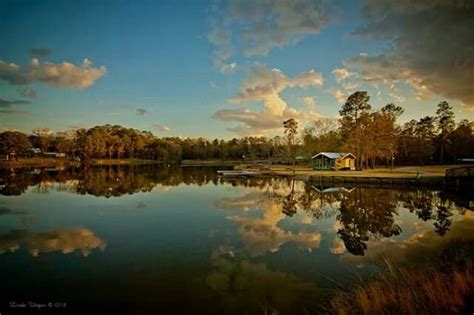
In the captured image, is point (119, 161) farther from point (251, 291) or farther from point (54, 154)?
point (251, 291)

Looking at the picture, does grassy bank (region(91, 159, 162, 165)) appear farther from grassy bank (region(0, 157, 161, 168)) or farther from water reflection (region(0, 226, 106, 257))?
water reflection (region(0, 226, 106, 257))

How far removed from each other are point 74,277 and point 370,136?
4088cm

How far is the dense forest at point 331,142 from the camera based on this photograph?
4229cm

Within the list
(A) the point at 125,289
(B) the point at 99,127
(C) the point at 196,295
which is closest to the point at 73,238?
(A) the point at 125,289

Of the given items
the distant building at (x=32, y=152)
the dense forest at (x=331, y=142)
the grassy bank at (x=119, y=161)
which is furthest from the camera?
the grassy bank at (x=119, y=161)

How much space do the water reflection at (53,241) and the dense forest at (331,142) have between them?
37867mm

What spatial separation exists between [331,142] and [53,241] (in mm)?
56773

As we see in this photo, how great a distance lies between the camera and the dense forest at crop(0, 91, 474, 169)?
42.3 meters

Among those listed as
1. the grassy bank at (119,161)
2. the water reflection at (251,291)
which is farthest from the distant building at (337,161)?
the grassy bank at (119,161)

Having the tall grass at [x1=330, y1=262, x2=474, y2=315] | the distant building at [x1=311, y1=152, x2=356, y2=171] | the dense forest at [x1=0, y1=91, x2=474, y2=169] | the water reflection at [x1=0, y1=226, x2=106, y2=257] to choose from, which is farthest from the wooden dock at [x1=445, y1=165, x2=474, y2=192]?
the water reflection at [x1=0, y1=226, x2=106, y2=257]

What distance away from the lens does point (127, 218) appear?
51.0 ft

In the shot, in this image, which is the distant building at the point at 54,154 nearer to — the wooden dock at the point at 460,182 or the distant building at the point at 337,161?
the distant building at the point at 337,161

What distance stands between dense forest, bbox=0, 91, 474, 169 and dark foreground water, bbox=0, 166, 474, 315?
80.8 feet

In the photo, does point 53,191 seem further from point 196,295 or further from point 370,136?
point 370,136
